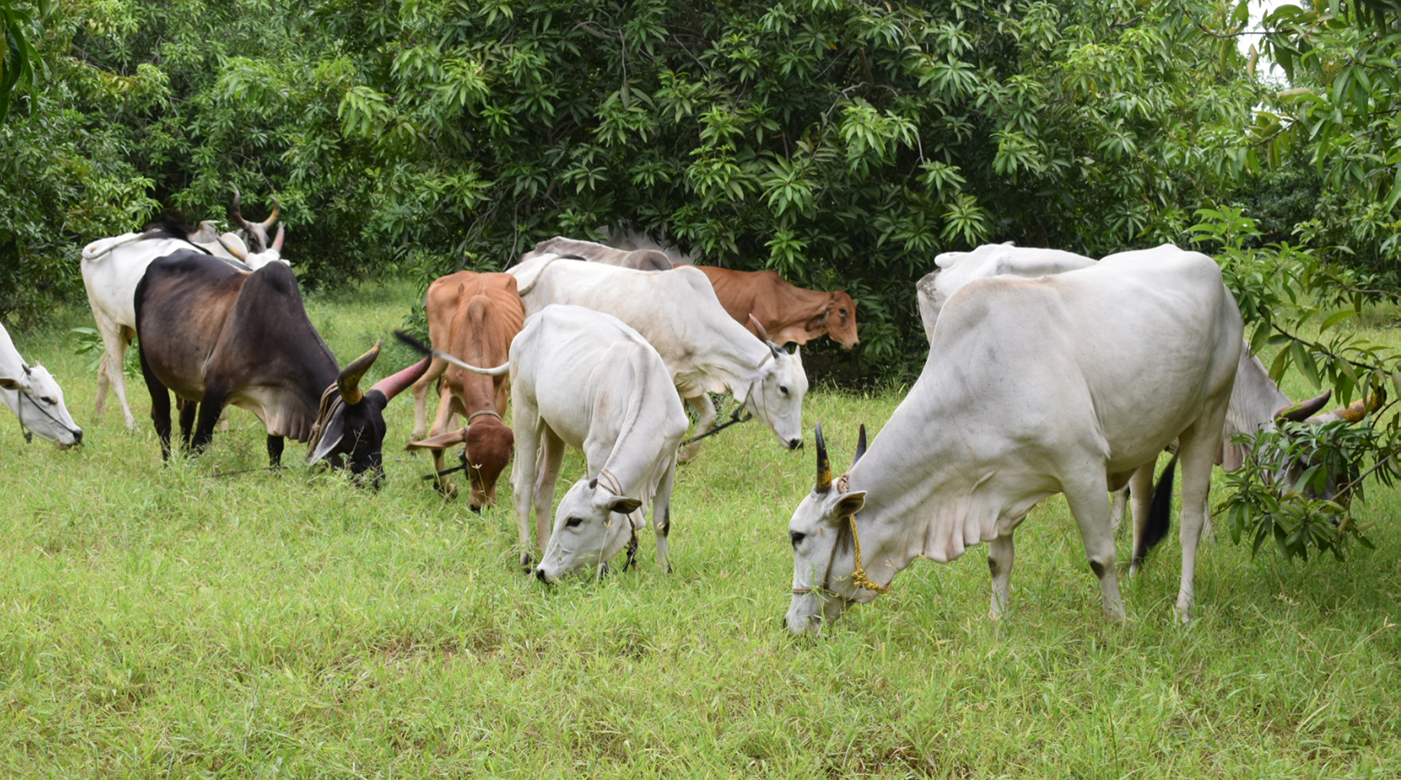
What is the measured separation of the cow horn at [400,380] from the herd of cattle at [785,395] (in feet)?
0.08

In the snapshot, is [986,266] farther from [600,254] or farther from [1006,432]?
[600,254]

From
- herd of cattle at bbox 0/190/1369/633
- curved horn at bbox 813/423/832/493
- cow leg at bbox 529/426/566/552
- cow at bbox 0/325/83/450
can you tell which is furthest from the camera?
cow at bbox 0/325/83/450

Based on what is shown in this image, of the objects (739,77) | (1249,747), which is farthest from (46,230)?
(1249,747)

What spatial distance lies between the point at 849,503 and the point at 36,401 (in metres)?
5.70

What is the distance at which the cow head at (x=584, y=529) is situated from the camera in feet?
14.8

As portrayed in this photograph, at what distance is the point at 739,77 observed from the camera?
9.41 metres

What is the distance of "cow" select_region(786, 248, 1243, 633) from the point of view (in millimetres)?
4031

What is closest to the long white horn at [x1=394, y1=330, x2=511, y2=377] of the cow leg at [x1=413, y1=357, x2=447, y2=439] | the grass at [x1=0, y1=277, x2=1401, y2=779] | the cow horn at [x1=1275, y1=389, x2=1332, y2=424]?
the grass at [x1=0, y1=277, x2=1401, y2=779]

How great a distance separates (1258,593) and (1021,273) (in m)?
1.93

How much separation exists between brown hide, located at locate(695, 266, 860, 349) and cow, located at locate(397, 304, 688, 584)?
11.2 feet

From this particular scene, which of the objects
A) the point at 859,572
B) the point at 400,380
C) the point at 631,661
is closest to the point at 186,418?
the point at 400,380

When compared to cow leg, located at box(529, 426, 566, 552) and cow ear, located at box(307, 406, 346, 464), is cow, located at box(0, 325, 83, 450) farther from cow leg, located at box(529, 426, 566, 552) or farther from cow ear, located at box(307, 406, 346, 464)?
cow leg, located at box(529, 426, 566, 552)

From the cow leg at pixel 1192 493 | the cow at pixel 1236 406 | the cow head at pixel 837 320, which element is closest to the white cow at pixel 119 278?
the cow head at pixel 837 320

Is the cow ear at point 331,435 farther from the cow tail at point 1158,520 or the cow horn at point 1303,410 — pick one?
the cow horn at point 1303,410
